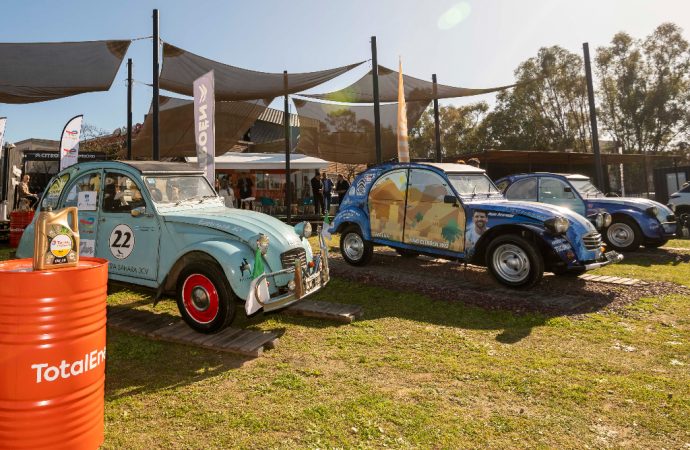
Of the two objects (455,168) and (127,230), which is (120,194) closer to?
(127,230)

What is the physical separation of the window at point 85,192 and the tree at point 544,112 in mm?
38559

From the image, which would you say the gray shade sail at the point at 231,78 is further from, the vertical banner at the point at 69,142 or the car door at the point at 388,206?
the car door at the point at 388,206

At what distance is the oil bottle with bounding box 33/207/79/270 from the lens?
2.20m

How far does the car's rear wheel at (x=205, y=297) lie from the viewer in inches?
168

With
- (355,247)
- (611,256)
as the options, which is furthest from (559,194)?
(355,247)

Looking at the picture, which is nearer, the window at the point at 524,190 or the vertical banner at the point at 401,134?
the window at the point at 524,190

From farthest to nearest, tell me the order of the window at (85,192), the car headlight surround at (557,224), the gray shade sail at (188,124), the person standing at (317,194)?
the person standing at (317,194), the gray shade sail at (188,124), the car headlight surround at (557,224), the window at (85,192)

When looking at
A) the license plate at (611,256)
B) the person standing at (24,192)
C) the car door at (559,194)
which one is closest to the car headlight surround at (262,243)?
the license plate at (611,256)

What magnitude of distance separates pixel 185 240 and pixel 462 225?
163 inches

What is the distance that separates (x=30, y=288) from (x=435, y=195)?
590cm

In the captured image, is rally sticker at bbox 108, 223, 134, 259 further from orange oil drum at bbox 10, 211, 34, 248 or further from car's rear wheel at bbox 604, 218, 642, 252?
car's rear wheel at bbox 604, 218, 642, 252

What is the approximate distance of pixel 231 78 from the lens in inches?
433

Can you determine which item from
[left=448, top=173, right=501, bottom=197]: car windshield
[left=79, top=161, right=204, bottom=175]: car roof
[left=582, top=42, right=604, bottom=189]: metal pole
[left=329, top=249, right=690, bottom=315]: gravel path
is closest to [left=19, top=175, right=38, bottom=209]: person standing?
[left=79, top=161, right=204, bottom=175]: car roof

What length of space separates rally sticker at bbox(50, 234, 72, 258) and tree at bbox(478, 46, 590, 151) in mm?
40639
